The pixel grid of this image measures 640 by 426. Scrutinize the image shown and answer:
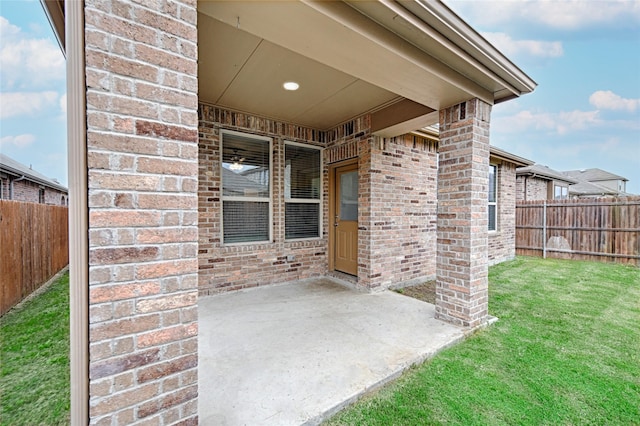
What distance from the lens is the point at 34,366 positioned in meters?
2.32

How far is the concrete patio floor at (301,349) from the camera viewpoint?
73.2 inches

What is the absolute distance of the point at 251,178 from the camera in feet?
15.1

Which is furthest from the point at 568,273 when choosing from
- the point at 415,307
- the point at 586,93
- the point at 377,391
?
the point at 586,93

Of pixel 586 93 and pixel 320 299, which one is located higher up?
pixel 586 93

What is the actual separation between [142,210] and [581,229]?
1042 centimetres

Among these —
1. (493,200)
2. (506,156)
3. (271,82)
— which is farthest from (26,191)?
(506,156)

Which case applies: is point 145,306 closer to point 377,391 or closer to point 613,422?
point 377,391

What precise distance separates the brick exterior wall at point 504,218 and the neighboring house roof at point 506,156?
166 mm

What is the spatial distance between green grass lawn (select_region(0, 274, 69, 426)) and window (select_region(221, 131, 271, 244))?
224 centimetres

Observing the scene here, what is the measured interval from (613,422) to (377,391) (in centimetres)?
157

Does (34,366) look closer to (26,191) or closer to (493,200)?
(493,200)

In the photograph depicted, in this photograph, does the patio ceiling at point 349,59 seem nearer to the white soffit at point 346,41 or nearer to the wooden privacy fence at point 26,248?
the white soffit at point 346,41

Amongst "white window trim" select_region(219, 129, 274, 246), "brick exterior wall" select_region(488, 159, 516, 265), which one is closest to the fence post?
"brick exterior wall" select_region(488, 159, 516, 265)

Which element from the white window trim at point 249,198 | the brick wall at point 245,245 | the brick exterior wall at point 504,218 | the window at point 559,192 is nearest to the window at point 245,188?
the white window trim at point 249,198
